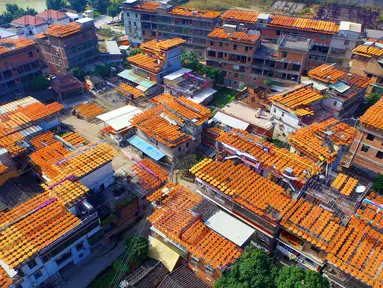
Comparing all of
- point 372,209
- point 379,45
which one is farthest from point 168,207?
point 379,45

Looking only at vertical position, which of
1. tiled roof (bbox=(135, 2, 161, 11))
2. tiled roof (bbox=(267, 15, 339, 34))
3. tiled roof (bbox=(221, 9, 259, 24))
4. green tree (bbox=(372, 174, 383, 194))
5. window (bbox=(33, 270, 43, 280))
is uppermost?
tiled roof (bbox=(135, 2, 161, 11))

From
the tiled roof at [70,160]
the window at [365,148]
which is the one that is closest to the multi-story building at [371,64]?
the window at [365,148]

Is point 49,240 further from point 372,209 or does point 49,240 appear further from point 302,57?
point 302,57

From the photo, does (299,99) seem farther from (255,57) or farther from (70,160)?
(70,160)

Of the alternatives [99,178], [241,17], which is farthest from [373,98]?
[99,178]

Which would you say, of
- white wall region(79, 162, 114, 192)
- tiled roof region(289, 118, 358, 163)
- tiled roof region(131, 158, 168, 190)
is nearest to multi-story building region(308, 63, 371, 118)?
tiled roof region(289, 118, 358, 163)

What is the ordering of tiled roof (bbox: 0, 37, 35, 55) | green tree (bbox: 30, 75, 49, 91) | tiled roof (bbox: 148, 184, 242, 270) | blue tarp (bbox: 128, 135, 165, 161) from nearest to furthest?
tiled roof (bbox: 148, 184, 242, 270) → blue tarp (bbox: 128, 135, 165, 161) → tiled roof (bbox: 0, 37, 35, 55) → green tree (bbox: 30, 75, 49, 91)

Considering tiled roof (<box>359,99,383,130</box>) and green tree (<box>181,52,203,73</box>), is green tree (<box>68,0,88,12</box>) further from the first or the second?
tiled roof (<box>359,99,383,130</box>)
